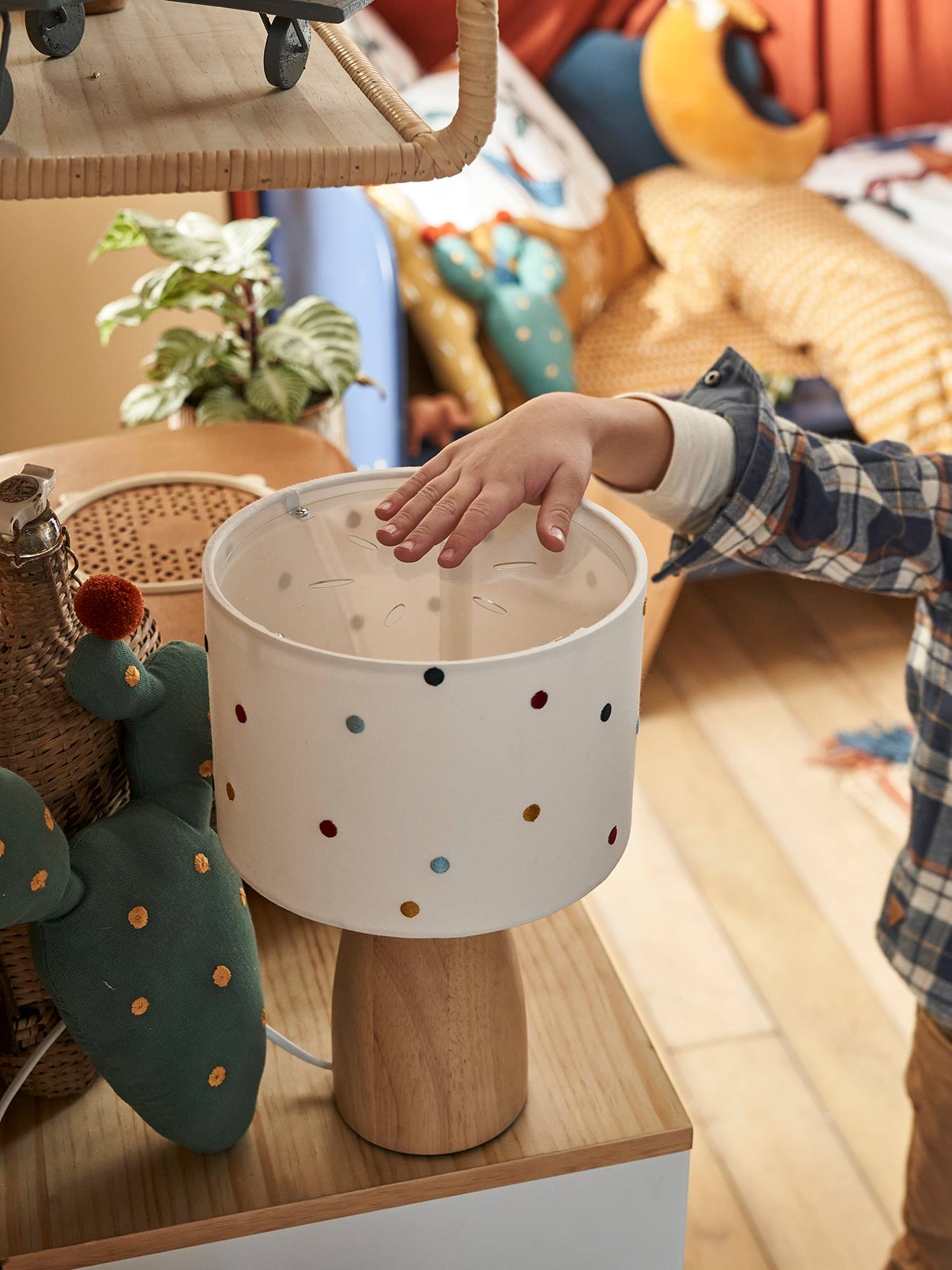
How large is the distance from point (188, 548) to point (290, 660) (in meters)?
0.49

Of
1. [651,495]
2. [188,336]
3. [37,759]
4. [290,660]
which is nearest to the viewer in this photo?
[290,660]

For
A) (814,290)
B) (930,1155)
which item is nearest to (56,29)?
(930,1155)

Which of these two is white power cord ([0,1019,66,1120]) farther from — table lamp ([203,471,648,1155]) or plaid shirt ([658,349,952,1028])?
plaid shirt ([658,349,952,1028])

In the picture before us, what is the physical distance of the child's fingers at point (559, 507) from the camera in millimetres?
677

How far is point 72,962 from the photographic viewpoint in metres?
0.68

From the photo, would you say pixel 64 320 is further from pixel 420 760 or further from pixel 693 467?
pixel 420 760

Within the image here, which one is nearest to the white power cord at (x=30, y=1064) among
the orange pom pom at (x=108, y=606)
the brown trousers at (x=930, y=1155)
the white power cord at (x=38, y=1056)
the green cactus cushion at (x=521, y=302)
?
the white power cord at (x=38, y=1056)

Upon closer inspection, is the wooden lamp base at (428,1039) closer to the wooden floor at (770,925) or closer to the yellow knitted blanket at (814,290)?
the wooden floor at (770,925)

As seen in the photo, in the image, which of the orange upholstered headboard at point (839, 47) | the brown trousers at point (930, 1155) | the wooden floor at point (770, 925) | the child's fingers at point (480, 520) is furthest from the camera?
the orange upholstered headboard at point (839, 47)

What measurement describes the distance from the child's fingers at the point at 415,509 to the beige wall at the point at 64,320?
4.73 feet

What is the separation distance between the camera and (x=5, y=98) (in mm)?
502

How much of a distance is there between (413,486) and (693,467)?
0.29 meters

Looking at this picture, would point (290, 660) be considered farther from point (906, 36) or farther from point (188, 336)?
point (906, 36)

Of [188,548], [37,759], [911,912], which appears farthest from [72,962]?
[911,912]
